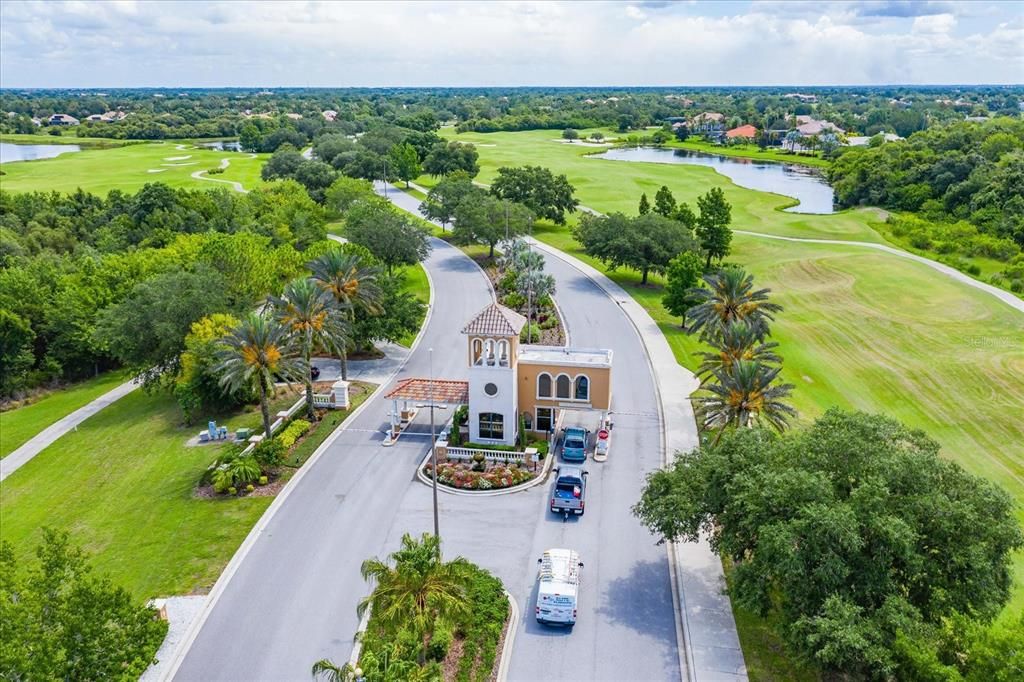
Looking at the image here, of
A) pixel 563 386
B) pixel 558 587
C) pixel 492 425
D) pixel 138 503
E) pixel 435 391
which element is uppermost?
pixel 563 386

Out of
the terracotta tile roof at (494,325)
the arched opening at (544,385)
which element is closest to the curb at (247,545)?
the terracotta tile roof at (494,325)

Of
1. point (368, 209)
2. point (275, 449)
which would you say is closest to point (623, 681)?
point (275, 449)

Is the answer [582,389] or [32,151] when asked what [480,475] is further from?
[32,151]

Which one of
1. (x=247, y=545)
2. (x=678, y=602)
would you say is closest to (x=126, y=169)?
(x=247, y=545)

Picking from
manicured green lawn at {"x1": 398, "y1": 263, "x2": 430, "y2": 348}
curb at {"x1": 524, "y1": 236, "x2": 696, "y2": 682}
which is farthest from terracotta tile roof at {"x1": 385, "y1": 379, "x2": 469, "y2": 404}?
manicured green lawn at {"x1": 398, "y1": 263, "x2": 430, "y2": 348}

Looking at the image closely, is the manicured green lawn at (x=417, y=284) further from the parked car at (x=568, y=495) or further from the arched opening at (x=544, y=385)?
the parked car at (x=568, y=495)

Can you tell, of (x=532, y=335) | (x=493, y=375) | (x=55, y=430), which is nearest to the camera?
(x=493, y=375)
